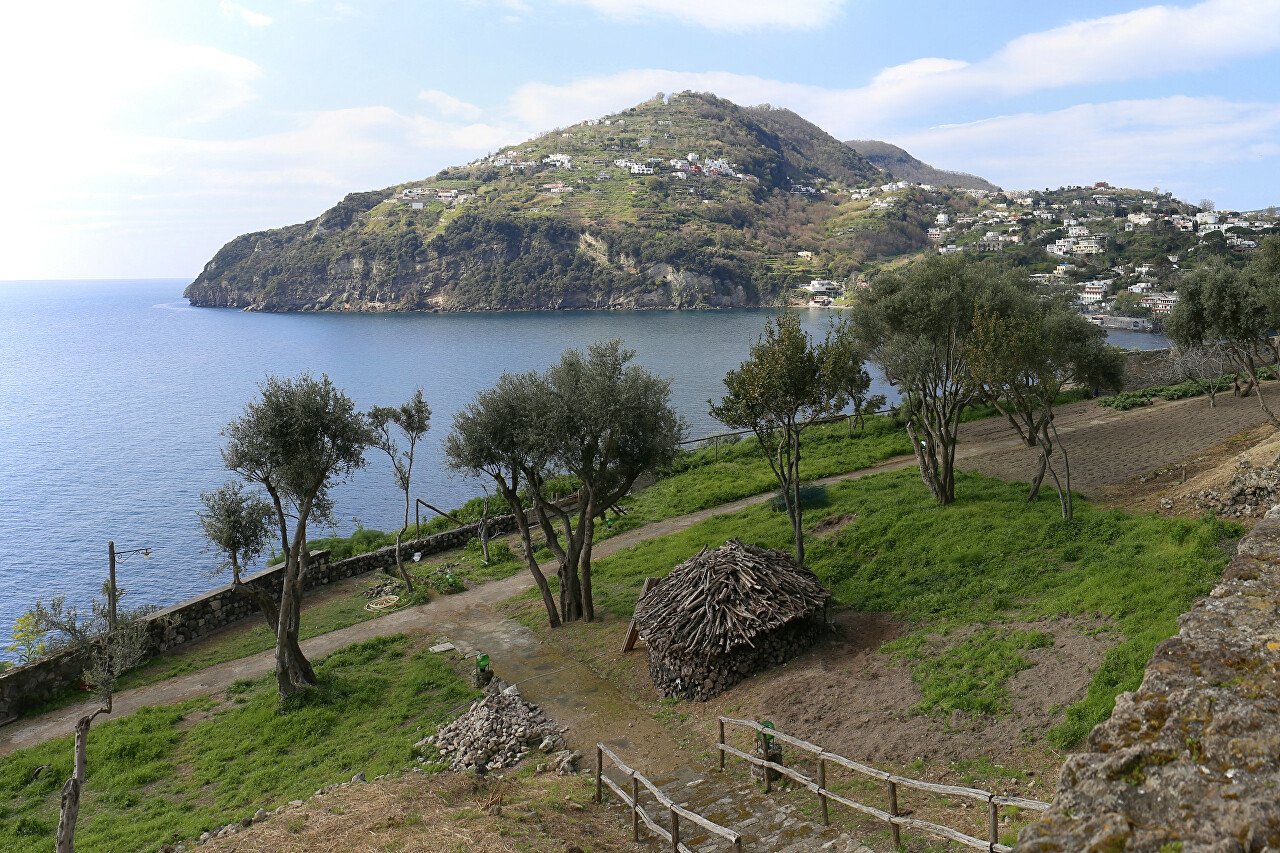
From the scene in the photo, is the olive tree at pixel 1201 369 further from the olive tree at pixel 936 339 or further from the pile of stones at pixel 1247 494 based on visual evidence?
the pile of stones at pixel 1247 494

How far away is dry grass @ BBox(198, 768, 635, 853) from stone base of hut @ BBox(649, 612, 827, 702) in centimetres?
367

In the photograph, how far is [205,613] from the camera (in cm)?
2333

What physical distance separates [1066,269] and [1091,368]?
12463 centimetres

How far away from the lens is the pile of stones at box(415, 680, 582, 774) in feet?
44.8

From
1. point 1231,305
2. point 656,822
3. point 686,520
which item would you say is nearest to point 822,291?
point 686,520

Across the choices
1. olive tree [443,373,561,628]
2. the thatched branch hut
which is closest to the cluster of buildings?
olive tree [443,373,561,628]

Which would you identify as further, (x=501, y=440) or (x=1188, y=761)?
(x=501, y=440)

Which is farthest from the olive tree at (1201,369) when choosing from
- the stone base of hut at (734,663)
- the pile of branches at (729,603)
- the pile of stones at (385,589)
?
the pile of stones at (385,589)

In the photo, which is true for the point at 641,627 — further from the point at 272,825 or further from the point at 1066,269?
the point at 1066,269

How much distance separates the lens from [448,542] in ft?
103

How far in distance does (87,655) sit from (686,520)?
20190 mm

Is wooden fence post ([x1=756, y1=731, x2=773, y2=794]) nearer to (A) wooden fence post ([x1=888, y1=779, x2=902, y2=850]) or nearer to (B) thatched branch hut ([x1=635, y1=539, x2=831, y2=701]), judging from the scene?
(A) wooden fence post ([x1=888, y1=779, x2=902, y2=850])

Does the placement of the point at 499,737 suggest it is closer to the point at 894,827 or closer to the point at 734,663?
the point at 734,663

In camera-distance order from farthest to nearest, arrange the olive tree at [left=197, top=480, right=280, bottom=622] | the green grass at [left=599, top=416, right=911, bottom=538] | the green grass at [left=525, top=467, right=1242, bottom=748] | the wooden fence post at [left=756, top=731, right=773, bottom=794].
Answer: the green grass at [left=599, top=416, right=911, bottom=538] → the olive tree at [left=197, top=480, right=280, bottom=622] → the green grass at [left=525, top=467, right=1242, bottom=748] → the wooden fence post at [left=756, top=731, right=773, bottom=794]
